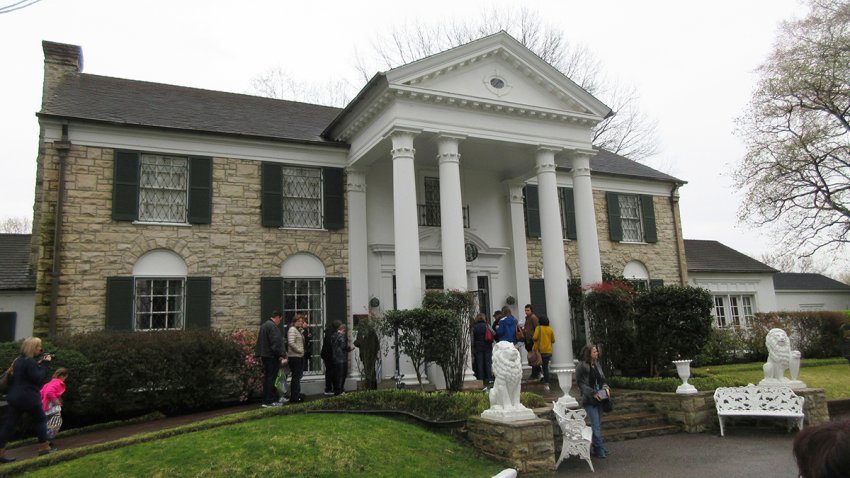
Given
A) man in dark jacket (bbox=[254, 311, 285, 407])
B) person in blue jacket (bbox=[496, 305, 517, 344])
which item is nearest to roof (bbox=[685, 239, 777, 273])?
person in blue jacket (bbox=[496, 305, 517, 344])

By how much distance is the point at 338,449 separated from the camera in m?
7.14

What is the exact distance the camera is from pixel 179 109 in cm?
1512

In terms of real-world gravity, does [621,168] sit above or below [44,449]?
above

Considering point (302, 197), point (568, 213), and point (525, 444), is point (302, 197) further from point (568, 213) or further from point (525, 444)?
point (525, 444)

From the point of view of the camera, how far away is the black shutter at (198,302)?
12992 millimetres

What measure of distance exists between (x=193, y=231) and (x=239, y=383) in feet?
12.5

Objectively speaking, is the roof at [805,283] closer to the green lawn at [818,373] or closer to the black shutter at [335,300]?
the green lawn at [818,373]

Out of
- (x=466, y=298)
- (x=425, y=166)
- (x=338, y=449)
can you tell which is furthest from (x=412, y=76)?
(x=338, y=449)

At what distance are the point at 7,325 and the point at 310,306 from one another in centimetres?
765

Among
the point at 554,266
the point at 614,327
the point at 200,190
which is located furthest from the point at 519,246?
the point at 200,190

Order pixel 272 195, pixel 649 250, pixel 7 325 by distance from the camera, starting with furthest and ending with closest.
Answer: pixel 649 250 < pixel 7 325 < pixel 272 195

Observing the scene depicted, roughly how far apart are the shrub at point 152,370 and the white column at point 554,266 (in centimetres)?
707

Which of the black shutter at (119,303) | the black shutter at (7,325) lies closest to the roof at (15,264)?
the black shutter at (7,325)

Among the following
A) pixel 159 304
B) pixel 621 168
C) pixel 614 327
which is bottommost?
pixel 614 327
